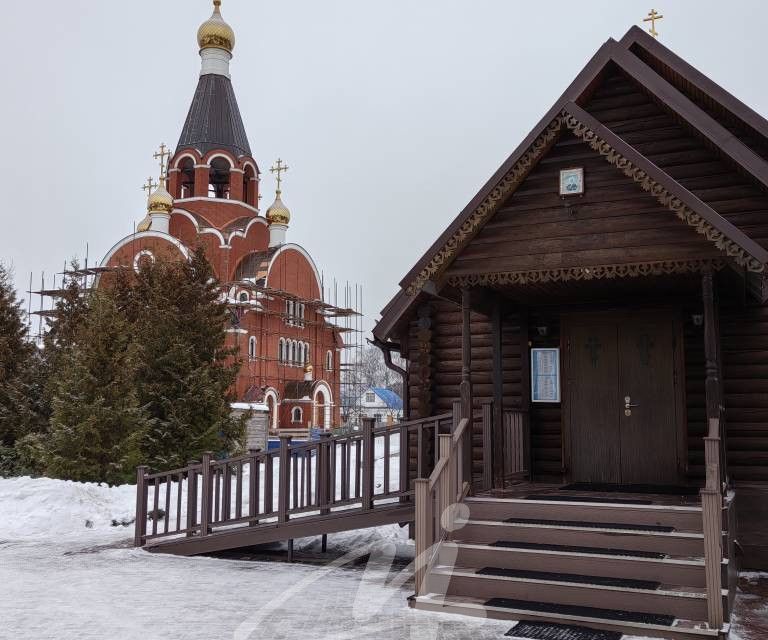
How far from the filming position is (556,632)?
5.94 m

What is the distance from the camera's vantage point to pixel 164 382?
680 inches

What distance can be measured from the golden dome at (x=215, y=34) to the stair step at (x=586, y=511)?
38.4 m

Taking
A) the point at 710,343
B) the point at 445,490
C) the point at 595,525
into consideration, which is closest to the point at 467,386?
the point at 445,490

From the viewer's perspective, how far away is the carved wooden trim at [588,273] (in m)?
7.46

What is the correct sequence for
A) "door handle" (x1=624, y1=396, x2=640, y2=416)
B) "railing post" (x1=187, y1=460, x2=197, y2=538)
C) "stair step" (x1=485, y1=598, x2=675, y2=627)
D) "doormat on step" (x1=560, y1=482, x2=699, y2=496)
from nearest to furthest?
"stair step" (x1=485, y1=598, x2=675, y2=627) → "doormat on step" (x1=560, y1=482, x2=699, y2=496) → "door handle" (x1=624, y1=396, x2=640, y2=416) → "railing post" (x1=187, y1=460, x2=197, y2=538)

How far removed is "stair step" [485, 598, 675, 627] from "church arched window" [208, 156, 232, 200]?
122 ft

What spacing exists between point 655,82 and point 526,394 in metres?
4.20

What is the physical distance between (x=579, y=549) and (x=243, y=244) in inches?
1371

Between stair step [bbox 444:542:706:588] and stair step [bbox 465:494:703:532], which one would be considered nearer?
stair step [bbox 444:542:706:588]

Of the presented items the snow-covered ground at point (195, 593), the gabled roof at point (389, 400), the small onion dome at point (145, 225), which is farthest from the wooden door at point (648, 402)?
the gabled roof at point (389, 400)

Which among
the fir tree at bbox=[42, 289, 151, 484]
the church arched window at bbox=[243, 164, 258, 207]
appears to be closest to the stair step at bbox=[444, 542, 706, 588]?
the fir tree at bbox=[42, 289, 151, 484]

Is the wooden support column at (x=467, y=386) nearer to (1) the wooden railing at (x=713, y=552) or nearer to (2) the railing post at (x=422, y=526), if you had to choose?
(2) the railing post at (x=422, y=526)

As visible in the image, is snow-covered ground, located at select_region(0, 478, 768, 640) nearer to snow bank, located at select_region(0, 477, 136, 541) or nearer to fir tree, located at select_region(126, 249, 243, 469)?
snow bank, located at select_region(0, 477, 136, 541)

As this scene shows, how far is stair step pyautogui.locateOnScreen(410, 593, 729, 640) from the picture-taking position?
5.70 m
